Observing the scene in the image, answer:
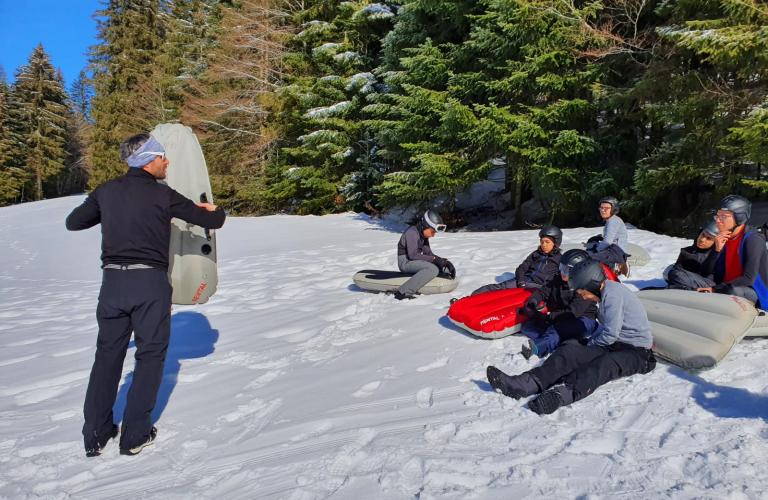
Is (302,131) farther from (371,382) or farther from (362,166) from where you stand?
(371,382)

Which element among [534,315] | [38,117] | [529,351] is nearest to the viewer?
[529,351]

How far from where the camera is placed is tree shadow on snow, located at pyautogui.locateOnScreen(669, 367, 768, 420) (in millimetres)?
3209

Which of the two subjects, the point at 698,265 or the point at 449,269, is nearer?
the point at 698,265

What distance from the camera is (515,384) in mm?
3646

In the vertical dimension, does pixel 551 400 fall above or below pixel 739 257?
below

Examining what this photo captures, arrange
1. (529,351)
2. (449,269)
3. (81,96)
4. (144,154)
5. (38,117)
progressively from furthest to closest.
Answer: (81,96)
(38,117)
(449,269)
(529,351)
(144,154)

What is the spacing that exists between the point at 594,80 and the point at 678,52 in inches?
74.3

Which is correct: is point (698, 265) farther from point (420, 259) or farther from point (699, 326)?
point (420, 259)

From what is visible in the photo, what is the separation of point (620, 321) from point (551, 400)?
0.97m

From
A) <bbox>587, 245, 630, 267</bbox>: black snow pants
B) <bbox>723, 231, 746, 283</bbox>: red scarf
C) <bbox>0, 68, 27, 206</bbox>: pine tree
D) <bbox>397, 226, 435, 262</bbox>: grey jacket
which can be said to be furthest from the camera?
<bbox>0, 68, 27, 206</bbox>: pine tree

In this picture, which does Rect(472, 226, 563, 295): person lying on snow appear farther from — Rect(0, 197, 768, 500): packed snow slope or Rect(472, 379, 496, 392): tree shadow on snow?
Rect(472, 379, 496, 392): tree shadow on snow

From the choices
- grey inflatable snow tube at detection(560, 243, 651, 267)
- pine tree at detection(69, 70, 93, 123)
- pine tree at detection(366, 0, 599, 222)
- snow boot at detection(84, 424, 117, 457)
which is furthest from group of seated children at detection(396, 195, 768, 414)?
pine tree at detection(69, 70, 93, 123)

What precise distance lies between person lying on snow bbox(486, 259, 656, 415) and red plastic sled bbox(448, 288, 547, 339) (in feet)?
2.74

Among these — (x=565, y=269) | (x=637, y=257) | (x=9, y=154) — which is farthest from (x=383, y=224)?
(x=9, y=154)
